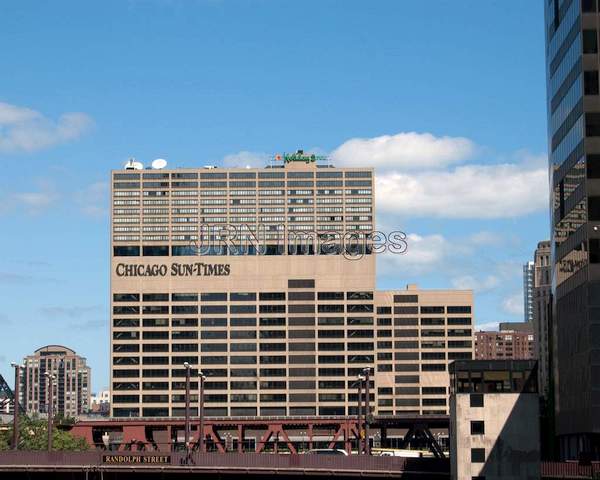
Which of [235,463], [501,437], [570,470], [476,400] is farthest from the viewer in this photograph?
[235,463]

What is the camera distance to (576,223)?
404 feet

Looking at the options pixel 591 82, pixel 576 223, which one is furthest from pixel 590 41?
pixel 576 223

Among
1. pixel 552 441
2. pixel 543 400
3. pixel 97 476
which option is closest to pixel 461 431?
pixel 552 441

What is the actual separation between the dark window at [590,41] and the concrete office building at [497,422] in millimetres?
29412

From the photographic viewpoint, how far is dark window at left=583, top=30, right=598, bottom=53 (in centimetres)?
11956

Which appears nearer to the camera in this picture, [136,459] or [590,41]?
[590,41]

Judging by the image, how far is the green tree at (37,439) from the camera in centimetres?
17412

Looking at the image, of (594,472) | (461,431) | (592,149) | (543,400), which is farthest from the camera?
(543,400)

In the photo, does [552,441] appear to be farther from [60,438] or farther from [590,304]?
[60,438]

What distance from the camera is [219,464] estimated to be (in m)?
125

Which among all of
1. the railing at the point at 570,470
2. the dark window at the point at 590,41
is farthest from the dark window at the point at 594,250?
the railing at the point at 570,470

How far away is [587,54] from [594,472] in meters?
39.6

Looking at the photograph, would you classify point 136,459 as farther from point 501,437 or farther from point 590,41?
point 590,41

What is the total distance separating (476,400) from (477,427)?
2255mm
